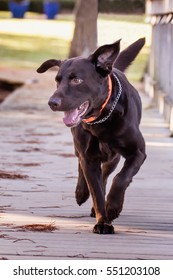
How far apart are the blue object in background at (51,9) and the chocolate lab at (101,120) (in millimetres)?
48685

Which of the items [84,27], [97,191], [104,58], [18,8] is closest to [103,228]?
[97,191]

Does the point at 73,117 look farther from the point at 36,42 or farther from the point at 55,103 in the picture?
the point at 36,42

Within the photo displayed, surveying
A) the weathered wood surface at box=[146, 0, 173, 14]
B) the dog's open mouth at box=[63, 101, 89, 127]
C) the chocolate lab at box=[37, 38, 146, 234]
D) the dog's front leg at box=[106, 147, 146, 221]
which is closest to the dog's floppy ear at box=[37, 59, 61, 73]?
the chocolate lab at box=[37, 38, 146, 234]

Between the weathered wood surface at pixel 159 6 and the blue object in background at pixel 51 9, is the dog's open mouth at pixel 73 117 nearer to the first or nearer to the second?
the weathered wood surface at pixel 159 6

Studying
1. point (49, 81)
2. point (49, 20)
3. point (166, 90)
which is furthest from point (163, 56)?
point (49, 20)

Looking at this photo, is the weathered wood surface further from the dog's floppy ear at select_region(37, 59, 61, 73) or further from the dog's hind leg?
the dog's floppy ear at select_region(37, 59, 61, 73)

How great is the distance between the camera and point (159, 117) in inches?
661

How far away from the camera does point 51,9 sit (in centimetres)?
5591

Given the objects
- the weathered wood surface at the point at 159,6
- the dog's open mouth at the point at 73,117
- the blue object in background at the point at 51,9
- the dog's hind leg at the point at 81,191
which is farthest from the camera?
the blue object in background at the point at 51,9

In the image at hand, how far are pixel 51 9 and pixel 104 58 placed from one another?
49445mm

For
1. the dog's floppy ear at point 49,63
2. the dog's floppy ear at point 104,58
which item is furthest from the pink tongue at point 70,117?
the dog's floppy ear at point 49,63

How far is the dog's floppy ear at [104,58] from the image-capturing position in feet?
22.7

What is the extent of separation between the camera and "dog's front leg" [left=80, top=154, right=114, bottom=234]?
283 inches

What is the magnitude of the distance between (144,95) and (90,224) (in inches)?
542
